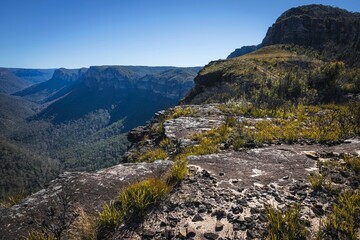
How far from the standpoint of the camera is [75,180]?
8281 mm

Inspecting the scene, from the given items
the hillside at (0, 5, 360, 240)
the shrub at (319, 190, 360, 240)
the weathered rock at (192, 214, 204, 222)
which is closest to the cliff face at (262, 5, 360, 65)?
the hillside at (0, 5, 360, 240)

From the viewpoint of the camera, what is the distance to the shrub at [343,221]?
17.5 feet

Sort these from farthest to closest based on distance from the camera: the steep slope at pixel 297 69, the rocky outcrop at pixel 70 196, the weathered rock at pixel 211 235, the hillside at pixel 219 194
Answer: the steep slope at pixel 297 69, the rocky outcrop at pixel 70 196, the hillside at pixel 219 194, the weathered rock at pixel 211 235

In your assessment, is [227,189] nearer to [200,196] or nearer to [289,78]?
[200,196]

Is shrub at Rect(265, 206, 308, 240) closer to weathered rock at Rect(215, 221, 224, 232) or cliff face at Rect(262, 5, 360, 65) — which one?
weathered rock at Rect(215, 221, 224, 232)

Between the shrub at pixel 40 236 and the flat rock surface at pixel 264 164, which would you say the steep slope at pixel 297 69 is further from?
the shrub at pixel 40 236

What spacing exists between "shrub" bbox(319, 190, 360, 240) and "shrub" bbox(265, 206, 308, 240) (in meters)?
0.40

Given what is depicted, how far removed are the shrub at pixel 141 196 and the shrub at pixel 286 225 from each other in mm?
2719

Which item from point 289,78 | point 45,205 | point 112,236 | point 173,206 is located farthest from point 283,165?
point 289,78

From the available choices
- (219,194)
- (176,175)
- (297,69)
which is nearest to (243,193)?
(219,194)

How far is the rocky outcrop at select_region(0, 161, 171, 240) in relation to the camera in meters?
6.46

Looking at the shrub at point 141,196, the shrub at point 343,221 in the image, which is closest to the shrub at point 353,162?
the shrub at point 343,221

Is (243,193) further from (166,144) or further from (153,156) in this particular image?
(166,144)

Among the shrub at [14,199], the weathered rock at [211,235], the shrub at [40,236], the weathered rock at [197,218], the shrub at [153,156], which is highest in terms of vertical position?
the shrub at [40,236]
